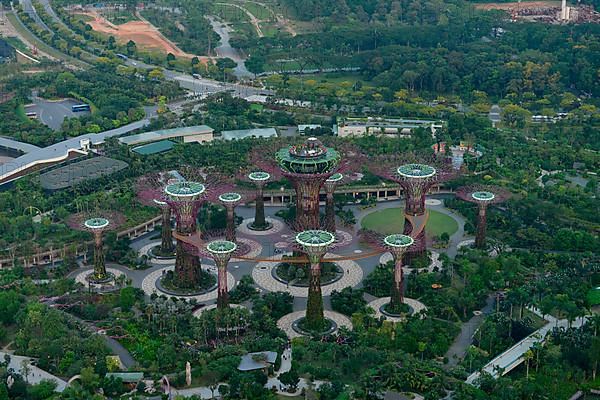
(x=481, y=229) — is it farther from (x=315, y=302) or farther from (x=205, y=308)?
(x=205, y=308)

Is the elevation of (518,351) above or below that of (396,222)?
below

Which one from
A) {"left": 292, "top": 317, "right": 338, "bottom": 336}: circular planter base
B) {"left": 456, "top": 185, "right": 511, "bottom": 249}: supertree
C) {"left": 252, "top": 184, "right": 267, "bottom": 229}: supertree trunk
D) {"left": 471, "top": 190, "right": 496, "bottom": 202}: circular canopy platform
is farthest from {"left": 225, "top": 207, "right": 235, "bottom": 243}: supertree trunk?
{"left": 471, "top": 190, "right": 496, "bottom": 202}: circular canopy platform

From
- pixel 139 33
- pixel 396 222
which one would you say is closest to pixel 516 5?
pixel 139 33

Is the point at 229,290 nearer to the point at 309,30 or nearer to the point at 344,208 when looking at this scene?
the point at 344,208

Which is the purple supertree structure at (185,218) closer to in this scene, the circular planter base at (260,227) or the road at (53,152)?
the circular planter base at (260,227)

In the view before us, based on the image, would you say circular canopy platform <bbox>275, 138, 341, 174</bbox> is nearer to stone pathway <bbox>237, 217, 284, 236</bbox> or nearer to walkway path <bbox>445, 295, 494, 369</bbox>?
stone pathway <bbox>237, 217, 284, 236</bbox>

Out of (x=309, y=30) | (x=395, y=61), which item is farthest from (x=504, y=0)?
(x=395, y=61)

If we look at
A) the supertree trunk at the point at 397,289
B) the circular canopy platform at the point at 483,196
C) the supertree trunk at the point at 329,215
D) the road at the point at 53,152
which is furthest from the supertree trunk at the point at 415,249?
the road at the point at 53,152
